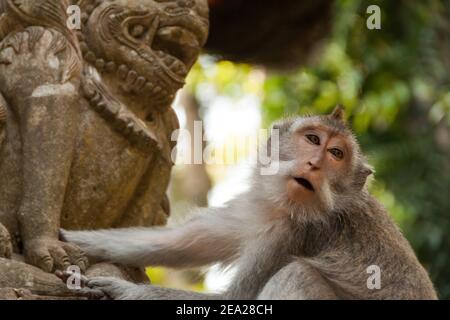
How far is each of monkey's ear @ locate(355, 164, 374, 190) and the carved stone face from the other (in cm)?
105

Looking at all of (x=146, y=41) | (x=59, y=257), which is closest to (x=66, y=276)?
(x=59, y=257)

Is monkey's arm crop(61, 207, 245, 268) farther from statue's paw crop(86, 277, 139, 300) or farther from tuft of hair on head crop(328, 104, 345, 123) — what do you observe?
tuft of hair on head crop(328, 104, 345, 123)

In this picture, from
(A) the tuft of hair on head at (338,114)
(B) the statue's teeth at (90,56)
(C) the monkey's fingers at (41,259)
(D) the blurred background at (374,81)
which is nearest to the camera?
(C) the monkey's fingers at (41,259)

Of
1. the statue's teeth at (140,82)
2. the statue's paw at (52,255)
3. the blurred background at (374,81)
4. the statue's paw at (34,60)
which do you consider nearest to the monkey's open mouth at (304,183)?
the statue's teeth at (140,82)

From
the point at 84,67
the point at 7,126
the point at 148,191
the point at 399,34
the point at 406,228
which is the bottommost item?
the point at 406,228

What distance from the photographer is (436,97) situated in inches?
412

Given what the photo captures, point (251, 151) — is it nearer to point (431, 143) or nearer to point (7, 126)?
point (7, 126)

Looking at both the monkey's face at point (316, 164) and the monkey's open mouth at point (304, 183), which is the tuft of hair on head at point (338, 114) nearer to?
the monkey's face at point (316, 164)

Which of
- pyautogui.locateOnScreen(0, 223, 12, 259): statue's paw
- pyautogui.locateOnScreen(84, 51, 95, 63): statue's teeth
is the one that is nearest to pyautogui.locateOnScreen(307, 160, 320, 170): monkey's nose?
pyautogui.locateOnScreen(84, 51, 95, 63): statue's teeth

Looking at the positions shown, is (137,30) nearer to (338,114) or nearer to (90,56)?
(90,56)

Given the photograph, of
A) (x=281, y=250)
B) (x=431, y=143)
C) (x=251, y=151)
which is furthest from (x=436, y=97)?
(x=281, y=250)

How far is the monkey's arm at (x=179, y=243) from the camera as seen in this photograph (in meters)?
4.70

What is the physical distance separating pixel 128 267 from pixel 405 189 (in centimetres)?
587

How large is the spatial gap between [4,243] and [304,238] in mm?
1422
